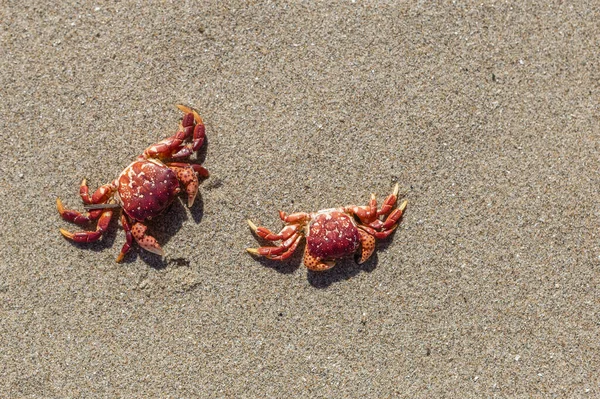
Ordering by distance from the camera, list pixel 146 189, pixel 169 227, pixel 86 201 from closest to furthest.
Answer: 1. pixel 146 189
2. pixel 86 201
3. pixel 169 227

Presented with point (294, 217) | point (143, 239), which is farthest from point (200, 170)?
point (294, 217)

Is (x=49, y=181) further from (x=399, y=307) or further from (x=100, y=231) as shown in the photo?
(x=399, y=307)

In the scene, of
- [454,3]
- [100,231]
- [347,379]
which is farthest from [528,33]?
[100,231]

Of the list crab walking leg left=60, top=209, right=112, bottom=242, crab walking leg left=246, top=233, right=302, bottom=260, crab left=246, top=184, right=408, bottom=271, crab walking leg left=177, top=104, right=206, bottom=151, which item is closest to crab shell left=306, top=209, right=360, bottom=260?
crab left=246, top=184, right=408, bottom=271

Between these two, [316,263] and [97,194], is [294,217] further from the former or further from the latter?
[97,194]

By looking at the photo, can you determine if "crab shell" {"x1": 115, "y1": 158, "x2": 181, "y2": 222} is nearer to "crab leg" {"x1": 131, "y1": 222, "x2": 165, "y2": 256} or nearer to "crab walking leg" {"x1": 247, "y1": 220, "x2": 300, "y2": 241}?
"crab leg" {"x1": 131, "y1": 222, "x2": 165, "y2": 256}

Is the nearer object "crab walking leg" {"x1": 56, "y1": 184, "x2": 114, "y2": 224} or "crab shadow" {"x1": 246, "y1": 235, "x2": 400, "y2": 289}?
"crab walking leg" {"x1": 56, "y1": 184, "x2": 114, "y2": 224}

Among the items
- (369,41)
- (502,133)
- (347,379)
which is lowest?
(347,379)
